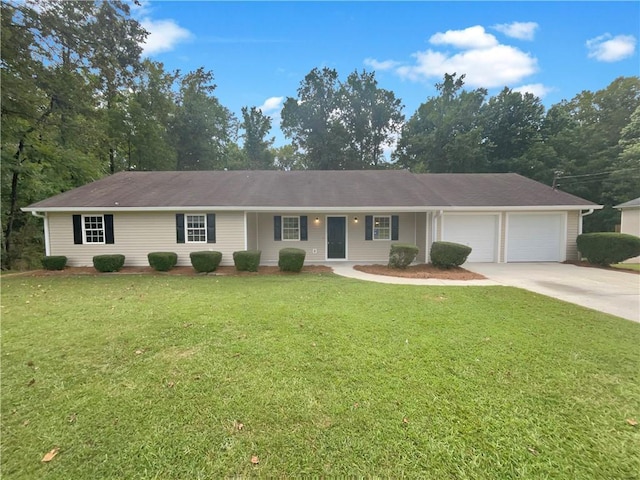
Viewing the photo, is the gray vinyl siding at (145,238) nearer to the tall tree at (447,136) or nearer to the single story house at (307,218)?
the single story house at (307,218)

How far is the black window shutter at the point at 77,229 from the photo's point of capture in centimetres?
1075

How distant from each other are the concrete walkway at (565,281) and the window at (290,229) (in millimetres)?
1983

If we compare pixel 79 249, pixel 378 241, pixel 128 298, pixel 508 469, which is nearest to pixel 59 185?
pixel 79 249

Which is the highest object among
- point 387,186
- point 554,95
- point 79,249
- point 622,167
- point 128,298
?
point 554,95

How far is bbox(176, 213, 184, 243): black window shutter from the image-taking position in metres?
10.9

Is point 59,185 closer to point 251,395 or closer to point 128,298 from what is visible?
point 128,298

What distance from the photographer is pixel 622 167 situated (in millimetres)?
19734

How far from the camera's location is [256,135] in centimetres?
3031

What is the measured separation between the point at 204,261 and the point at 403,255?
266 inches

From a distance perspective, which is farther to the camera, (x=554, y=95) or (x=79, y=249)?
(x=554, y=95)

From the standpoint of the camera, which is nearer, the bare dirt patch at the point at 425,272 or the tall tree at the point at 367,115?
the bare dirt patch at the point at 425,272

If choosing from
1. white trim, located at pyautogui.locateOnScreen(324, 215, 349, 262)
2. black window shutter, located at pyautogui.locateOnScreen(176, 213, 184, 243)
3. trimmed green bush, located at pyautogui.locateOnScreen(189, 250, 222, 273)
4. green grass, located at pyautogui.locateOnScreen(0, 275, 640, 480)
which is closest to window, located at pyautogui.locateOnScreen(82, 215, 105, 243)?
black window shutter, located at pyautogui.locateOnScreen(176, 213, 184, 243)

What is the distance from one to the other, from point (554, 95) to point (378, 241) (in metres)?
23.4

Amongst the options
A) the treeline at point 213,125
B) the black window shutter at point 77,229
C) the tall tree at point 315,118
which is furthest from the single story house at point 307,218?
the tall tree at point 315,118
